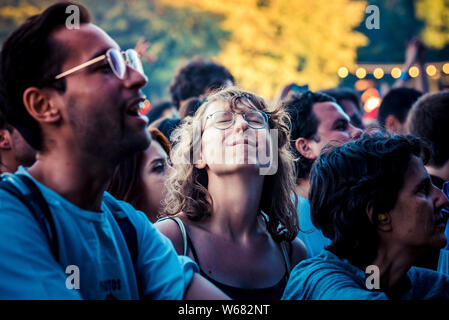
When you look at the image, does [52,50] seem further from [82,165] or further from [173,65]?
[173,65]

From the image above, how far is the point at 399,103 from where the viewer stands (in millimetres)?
5754

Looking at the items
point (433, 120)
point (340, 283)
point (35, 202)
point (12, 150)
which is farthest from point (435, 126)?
point (35, 202)

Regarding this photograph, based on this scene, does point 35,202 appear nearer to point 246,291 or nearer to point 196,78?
point 246,291

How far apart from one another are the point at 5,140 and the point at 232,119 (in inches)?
50.0

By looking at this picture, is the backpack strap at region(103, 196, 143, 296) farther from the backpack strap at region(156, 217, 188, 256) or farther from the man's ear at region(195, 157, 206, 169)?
the man's ear at region(195, 157, 206, 169)

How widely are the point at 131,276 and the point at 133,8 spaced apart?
72.0 ft

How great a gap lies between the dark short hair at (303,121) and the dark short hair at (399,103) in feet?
6.26

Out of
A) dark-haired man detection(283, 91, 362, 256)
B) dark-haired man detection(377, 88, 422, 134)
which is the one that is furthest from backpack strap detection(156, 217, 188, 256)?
dark-haired man detection(377, 88, 422, 134)

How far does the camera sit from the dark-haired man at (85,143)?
1.65 metres

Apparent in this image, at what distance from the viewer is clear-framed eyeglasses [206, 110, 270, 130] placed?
287 centimetres

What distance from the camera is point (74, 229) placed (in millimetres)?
1633

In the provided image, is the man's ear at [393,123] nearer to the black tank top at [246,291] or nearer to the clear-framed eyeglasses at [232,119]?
the clear-framed eyeglasses at [232,119]

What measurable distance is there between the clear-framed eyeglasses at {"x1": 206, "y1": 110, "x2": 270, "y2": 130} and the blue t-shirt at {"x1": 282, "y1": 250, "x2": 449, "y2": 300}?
0.94 metres
